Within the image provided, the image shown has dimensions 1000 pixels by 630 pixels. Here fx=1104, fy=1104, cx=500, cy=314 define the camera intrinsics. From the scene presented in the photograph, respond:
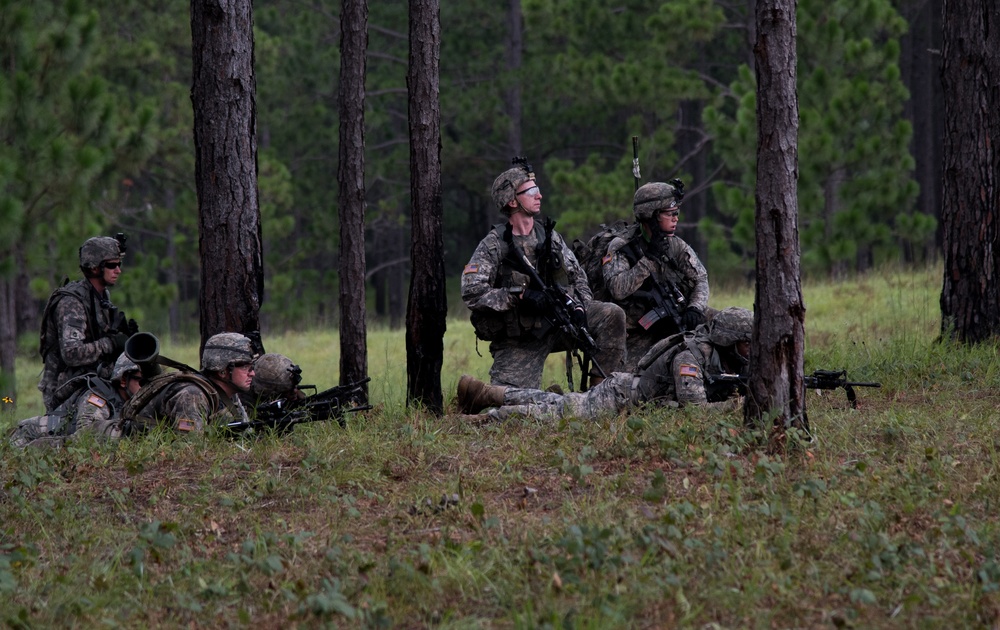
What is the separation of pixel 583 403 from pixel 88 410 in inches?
133

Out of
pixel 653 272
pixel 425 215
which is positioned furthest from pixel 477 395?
pixel 653 272

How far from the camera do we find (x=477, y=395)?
26.5 feet

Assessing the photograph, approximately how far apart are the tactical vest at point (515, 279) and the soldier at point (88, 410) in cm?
251

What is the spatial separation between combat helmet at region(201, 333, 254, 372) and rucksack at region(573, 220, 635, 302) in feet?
9.44

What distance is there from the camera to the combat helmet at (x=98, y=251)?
8188mm

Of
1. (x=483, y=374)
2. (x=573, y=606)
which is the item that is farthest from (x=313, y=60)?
(x=573, y=606)

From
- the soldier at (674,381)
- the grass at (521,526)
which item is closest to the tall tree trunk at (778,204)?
the grass at (521,526)

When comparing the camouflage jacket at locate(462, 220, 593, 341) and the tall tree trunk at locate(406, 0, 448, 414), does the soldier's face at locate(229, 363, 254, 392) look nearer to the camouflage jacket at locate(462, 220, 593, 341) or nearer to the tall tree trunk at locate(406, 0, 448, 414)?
the tall tree trunk at locate(406, 0, 448, 414)

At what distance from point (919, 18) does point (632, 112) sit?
8528 mm

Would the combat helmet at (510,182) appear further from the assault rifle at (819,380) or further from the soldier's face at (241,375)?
the soldier's face at (241,375)

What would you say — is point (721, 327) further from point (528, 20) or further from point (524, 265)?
point (528, 20)

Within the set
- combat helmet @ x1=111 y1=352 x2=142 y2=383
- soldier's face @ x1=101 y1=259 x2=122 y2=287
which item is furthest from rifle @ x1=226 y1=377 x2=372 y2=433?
soldier's face @ x1=101 y1=259 x2=122 y2=287

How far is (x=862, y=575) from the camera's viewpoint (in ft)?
13.9

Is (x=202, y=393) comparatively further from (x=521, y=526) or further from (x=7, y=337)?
(x=7, y=337)
